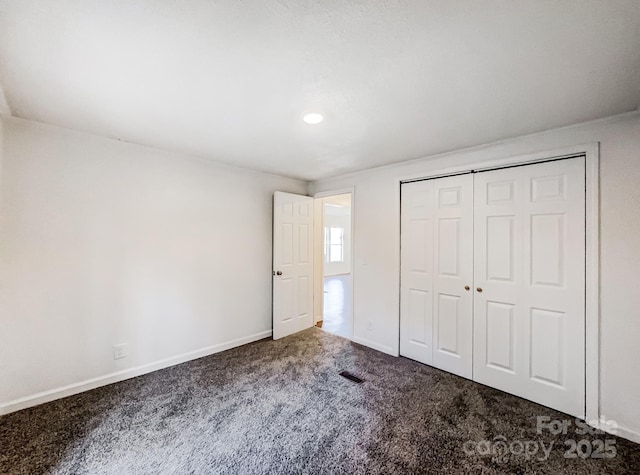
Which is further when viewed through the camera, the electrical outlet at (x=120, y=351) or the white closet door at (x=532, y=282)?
the electrical outlet at (x=120, y=351)

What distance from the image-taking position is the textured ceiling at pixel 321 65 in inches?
43.3

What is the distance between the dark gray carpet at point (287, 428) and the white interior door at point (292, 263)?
1.08m

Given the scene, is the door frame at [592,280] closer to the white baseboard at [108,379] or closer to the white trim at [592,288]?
the white trim at [592,288]

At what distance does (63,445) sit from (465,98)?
11.5 feet

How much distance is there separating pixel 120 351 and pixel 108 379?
0.25 m

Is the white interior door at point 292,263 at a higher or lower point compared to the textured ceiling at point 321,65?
lower

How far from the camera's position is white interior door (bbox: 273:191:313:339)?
3.74 metres

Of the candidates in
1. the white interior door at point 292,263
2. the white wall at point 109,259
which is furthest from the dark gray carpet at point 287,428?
the white interior door at point 292,263

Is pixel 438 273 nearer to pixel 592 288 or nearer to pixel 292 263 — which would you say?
pixel 592 288

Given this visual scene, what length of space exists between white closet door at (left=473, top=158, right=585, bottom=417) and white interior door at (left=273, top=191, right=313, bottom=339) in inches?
90.3

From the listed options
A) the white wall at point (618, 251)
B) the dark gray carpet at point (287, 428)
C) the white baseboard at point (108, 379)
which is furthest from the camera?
the white baseboard at point (108, 379)

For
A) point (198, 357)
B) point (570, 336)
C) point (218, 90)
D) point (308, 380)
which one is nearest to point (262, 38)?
point (218, 90)

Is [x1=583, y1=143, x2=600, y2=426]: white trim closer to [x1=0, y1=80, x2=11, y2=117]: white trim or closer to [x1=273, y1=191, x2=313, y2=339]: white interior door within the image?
[x1=273, y1=191, x2=313, y2=339]: white interior door

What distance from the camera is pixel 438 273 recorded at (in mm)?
2943
